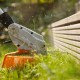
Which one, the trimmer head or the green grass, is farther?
the trimmer head

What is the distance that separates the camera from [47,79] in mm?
3191

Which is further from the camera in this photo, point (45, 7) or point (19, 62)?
point (45, 7)

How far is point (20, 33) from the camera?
209 inches

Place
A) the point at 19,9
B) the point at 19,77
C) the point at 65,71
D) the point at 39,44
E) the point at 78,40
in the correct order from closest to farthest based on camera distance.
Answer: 1. the point at 65,71
2. the point at 19,77
3. the point at 78,40
4. the point at 39,44
5. the point at 19,9

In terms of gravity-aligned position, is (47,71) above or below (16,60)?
above

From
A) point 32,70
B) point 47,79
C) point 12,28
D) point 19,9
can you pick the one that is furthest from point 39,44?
point 19,9

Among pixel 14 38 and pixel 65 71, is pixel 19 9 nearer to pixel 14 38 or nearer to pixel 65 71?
pixel 14 38

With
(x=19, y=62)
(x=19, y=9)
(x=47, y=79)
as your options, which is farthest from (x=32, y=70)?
(x=19, y=9)

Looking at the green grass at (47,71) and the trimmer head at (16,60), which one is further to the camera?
the trimmer head at (16,60)

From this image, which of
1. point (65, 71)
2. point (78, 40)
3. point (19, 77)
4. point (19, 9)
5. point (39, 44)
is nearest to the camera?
point (65, 71)

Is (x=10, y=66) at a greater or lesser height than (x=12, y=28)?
lesser

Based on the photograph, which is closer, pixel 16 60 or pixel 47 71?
pixel 47 71

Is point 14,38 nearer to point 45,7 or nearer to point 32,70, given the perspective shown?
point 32,70

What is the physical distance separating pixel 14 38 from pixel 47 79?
2261mm
